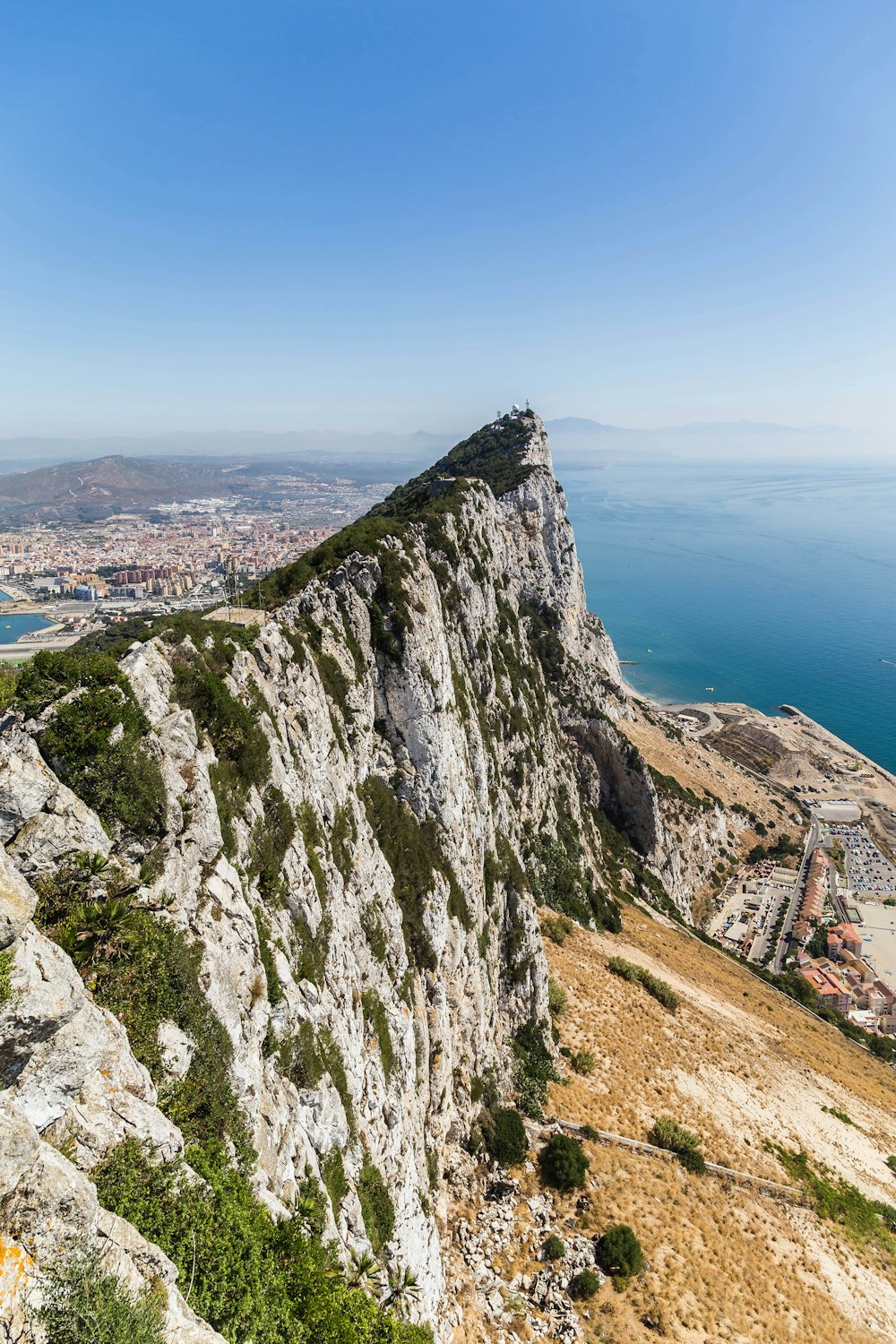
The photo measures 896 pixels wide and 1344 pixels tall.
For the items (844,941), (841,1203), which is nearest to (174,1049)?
(841,1203)

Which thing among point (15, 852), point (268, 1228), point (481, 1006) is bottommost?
point (481, 1006)

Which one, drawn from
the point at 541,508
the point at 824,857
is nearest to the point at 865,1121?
the point at 824,857

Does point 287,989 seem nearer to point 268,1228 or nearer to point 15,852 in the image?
point 268,1228

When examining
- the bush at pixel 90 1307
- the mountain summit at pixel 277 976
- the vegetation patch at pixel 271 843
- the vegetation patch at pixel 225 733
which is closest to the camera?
the bush at pixel 90 1307

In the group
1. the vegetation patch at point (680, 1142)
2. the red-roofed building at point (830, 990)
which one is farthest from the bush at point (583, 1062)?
the red-roofed building at point (830, 990)

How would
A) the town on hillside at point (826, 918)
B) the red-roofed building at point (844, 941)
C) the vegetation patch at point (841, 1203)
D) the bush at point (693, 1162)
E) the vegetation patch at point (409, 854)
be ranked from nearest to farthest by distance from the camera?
1. the vegetation patch at point (409, 854)
2. the bush at point (693, 1162)
3. the vegetation patch at point (841, 1203)
4. the town on hillside at point (826, 918)
5. the red-roofed building at point (844, 941)

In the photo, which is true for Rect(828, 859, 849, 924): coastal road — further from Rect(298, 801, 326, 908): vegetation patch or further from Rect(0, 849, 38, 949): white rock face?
Rect(0, 849, 38, 949): white rock face

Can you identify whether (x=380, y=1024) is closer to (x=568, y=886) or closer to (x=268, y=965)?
(x=268, y=965)

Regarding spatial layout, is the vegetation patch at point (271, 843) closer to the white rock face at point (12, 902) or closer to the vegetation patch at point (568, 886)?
the white rock face at point (12, 902)
